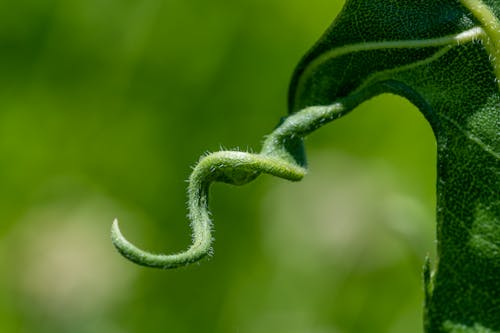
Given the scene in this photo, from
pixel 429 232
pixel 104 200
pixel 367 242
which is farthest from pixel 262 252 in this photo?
pixel 429 232

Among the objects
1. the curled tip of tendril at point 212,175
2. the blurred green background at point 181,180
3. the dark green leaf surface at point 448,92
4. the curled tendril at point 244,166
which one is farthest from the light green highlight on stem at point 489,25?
the blurred green background at point 181,180

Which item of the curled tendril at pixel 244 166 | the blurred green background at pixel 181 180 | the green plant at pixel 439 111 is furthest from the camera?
the blurred green background at pixel 181 180

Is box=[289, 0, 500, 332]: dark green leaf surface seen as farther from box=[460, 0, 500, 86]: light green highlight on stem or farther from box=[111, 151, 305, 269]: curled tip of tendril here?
box=[111, 151, 305, 269]: curled tip of tendril

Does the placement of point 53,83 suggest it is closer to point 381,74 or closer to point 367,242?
point 367,242

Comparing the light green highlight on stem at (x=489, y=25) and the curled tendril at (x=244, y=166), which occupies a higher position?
the light green highlight on stem at (x=489, y=25)

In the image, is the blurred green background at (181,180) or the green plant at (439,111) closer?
the green plant at (439,111)

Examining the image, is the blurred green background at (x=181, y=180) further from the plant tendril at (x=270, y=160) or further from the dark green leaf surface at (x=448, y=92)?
the plant tendril at (x=270, y=160)

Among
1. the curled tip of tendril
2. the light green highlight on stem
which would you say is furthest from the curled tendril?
the light green highlight on stem
